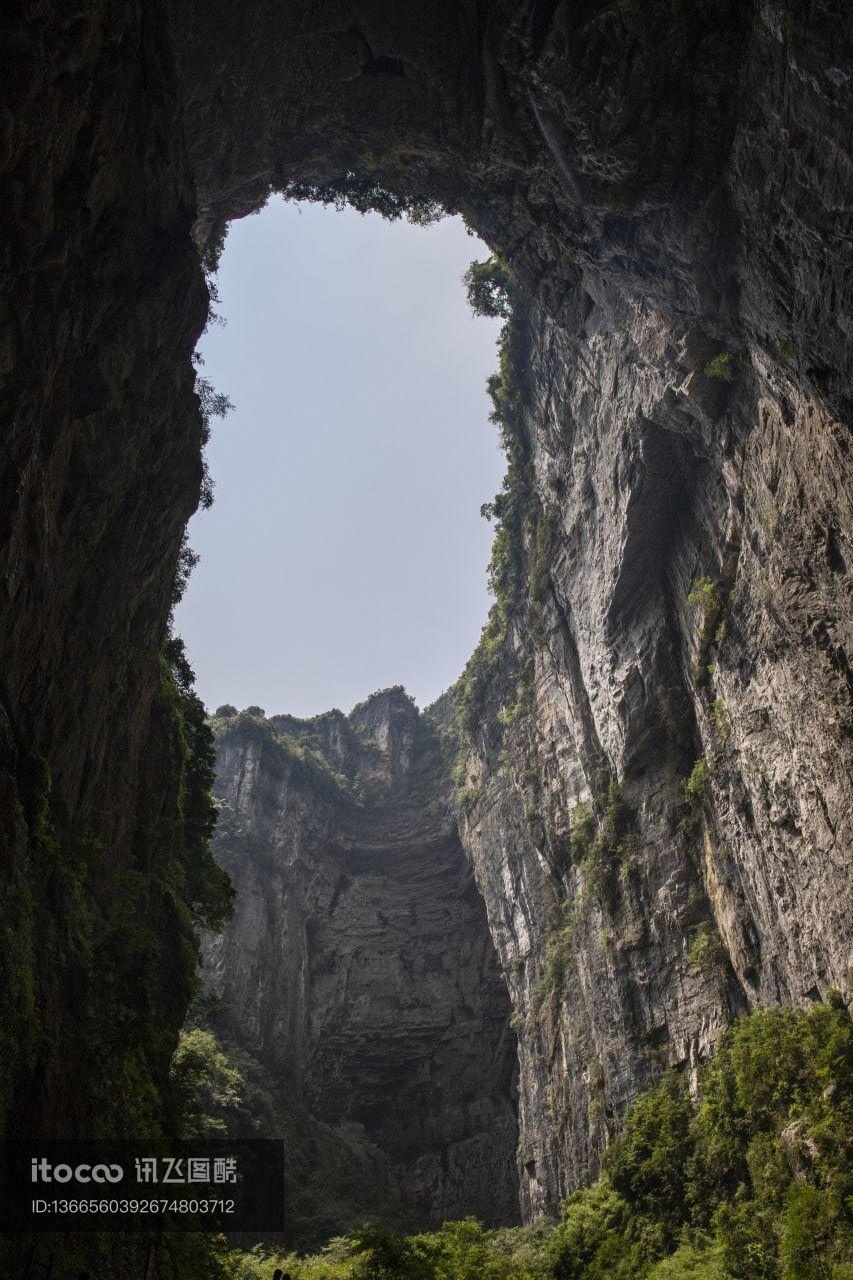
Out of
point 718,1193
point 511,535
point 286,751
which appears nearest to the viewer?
point 718,1193

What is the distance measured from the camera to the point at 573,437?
87.3ft

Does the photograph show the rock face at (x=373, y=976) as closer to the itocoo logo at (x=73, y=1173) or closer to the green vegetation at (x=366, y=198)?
the itocoo logo at (x=73, y=1173)

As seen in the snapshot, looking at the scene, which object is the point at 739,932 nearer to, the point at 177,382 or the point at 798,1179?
the point at 798,1179

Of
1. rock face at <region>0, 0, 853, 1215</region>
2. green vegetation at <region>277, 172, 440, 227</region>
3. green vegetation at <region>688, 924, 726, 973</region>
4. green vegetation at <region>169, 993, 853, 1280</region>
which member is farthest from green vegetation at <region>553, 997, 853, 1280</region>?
green vegetation at <region>277, 172, 440, 227</region>

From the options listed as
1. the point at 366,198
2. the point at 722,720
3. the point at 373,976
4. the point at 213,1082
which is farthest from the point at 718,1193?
the point at 373,976

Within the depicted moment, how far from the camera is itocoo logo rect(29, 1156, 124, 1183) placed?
8484 millimetres

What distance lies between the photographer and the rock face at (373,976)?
3541cm

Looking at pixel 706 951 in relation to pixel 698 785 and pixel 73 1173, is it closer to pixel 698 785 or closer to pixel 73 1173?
pixel 698 785

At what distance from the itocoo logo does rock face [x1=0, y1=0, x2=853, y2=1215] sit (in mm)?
471

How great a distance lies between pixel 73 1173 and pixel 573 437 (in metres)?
22.9

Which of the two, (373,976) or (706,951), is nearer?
(706,951)

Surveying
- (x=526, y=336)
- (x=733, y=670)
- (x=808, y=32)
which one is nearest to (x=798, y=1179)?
(x=733, y=670)

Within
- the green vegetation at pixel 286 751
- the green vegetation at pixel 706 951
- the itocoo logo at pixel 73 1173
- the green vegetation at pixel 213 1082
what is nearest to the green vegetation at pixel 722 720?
the green vegetation at pixel 706 951

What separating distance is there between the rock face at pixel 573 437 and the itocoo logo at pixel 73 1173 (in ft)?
1.55
